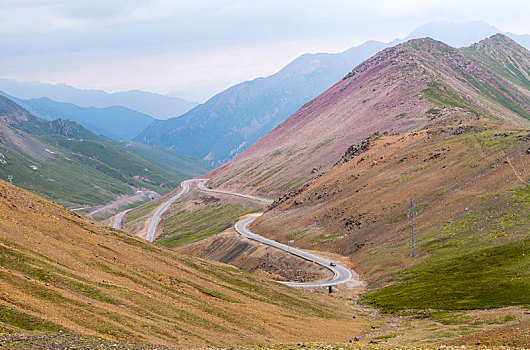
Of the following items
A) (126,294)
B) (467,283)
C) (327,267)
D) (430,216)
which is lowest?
(327,267)

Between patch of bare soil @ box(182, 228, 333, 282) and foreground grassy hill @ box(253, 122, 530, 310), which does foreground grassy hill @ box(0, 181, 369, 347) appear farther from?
patch of bare soil @ box(182, 228, 333, 282)

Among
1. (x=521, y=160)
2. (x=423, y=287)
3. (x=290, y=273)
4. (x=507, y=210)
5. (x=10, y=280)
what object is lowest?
(x=290, y=273)

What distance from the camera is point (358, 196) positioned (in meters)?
155

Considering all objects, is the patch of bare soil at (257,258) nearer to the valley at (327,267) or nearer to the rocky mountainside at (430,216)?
the valley at (327,267)

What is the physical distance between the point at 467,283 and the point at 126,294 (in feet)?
188

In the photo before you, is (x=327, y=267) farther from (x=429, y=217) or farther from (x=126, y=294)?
(x=126, y=294)

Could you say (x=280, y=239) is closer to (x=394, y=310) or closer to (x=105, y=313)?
(x=394, y=310)

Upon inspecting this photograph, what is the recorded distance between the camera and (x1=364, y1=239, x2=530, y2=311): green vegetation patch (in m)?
74.7

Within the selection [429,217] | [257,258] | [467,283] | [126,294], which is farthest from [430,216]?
[126,294]

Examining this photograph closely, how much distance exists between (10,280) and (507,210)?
325 feet

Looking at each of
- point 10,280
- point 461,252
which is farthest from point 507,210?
point 10,280

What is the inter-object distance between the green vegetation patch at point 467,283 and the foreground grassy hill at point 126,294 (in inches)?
472

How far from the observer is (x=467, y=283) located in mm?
84812

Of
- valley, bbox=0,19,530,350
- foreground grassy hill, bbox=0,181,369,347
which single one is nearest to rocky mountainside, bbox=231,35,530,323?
valley, bbox=0,19,530,350
